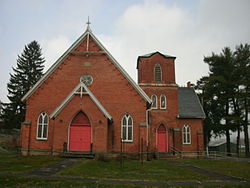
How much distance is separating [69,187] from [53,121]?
14.1 m

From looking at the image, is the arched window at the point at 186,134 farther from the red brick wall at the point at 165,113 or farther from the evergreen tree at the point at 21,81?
the evergreen tree at the point at 21,81

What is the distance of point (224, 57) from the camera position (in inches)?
1491

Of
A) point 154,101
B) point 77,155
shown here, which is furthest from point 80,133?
point 154,101

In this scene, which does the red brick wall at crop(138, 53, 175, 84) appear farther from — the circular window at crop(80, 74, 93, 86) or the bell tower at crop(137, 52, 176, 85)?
the circular window at crop(80, 74, 93, 86)

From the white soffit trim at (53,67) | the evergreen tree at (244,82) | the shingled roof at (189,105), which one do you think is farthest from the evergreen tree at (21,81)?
the evergreen tree at (244,82)

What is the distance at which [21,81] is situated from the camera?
44.9m

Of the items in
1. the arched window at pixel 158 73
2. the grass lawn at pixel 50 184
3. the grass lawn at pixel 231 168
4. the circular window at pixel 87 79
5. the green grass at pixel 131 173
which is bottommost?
the grass lawn at pixel 231 168

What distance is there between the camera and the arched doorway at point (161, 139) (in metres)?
27.4

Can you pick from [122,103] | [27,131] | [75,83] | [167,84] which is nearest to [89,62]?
[75,83]

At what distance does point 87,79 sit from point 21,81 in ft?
92.0

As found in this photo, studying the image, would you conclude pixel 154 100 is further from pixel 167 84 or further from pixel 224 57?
pixel 224 57

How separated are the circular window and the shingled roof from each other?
12993 millimetres

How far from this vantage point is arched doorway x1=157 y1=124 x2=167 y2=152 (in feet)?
90.0

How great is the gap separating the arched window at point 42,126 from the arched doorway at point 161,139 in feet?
43.7
